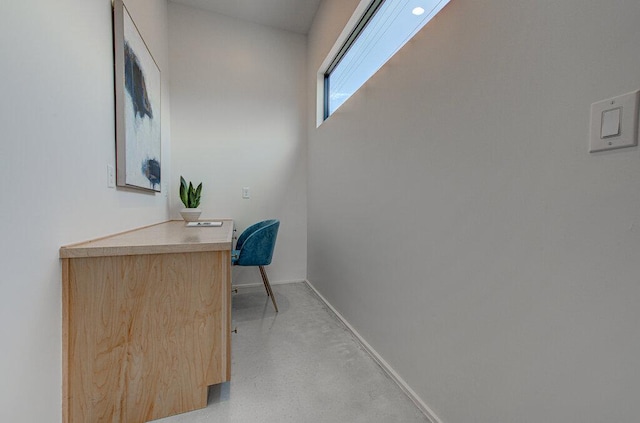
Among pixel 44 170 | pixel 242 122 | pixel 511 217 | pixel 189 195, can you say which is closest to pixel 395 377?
pixel 511 217

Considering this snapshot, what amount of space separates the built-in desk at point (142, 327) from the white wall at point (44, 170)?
0.06 metres

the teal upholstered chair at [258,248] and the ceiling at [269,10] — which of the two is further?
the ceiling at [269,10]

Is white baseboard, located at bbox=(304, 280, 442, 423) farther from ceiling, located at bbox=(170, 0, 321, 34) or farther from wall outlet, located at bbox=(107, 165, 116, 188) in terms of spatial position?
ceiling, located at bbox=(170, 0, 321, 34)

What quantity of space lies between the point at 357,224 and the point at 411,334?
2.54 ft

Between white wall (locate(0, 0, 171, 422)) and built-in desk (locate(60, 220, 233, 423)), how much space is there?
0.20 ft

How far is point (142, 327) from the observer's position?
114 centimetres

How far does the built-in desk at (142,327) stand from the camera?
1.05 meters

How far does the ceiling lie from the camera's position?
256 centimetres

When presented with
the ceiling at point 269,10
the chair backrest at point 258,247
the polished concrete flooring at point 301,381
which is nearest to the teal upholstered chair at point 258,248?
the chair backrest at point 258,247

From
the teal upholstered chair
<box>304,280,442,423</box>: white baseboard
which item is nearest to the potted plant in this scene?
the teal upholstered chair

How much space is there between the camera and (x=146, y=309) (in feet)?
3.73

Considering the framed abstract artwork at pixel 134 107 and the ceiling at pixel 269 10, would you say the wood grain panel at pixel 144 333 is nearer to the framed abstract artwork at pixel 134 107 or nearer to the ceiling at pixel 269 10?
the framed abstract artwork at pixel 134 107

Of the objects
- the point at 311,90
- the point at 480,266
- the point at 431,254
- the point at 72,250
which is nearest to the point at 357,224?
the point at 431,254

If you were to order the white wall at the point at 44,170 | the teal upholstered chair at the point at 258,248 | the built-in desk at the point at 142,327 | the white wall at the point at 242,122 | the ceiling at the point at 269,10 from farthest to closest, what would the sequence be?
the white wall at the point at 242,122 → the ceiling at the point at 269,10 → the teal upholstered chair at the point at 258,248 → the built-in desk at the point at 142,327 → the white wall at the point at 44,170
